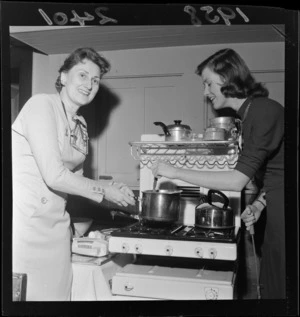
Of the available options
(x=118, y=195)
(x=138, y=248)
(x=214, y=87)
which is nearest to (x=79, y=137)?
(x=118, y=195)

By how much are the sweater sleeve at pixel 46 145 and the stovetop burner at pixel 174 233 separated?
0.29m

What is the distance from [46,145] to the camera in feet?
5.26

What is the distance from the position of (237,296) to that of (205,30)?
1196 mm

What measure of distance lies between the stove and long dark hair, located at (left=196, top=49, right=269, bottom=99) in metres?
0.63

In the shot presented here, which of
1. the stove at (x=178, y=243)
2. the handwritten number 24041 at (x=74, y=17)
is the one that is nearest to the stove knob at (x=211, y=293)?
the stove at (x=178, y=243)

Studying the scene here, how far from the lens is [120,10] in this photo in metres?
1.57

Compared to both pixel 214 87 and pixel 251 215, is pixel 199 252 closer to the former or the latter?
pixel 251 215

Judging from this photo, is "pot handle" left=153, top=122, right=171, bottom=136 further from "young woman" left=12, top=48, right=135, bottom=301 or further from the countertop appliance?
"young woman" left=12, top=48, right=135, bottom=301

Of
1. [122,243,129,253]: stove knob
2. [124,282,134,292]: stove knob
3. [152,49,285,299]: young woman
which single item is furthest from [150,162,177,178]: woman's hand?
[124,282,134,292]: stove knob

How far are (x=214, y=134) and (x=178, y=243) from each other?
0.54 metres

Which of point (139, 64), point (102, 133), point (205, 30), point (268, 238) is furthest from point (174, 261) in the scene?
point (205, 30)

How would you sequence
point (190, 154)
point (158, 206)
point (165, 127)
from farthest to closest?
point (190, 154) → point (165, 127) → point (158, 206)

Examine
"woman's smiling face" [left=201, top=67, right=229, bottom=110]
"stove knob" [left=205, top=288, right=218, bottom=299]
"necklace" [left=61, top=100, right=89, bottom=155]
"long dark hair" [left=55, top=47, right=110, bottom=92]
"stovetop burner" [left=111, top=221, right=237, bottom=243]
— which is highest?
"long dark hair" [left=55, top=47, right=110, bottom=92]

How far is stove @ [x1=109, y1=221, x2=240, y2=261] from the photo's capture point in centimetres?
156
